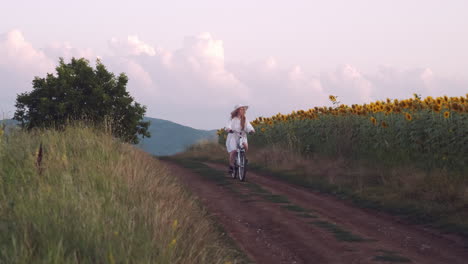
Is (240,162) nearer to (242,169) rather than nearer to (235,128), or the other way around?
(242,169)

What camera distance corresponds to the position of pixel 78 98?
120ft

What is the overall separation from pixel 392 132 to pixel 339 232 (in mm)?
7320

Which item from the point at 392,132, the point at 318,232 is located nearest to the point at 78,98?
the point at 392,132

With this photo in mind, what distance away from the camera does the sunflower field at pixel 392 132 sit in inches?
522

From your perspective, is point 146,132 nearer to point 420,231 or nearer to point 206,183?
point 206,183

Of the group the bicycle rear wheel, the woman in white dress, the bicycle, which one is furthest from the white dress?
the bicycle rear wheel

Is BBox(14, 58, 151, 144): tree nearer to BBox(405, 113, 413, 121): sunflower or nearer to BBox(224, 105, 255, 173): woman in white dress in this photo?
BBox(224, 105, 255, 173): woman in white dress

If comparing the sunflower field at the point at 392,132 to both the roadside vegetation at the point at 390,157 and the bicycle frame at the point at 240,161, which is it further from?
the bicycle frame at the point at 240,161

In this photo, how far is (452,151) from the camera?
13.0 m

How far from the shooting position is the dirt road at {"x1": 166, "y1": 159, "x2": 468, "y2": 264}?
7777 mm

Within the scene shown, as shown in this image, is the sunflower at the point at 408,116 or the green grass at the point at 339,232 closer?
the green grass at the point at 339,232

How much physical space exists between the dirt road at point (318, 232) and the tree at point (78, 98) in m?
23.5

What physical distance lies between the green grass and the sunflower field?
4.51m

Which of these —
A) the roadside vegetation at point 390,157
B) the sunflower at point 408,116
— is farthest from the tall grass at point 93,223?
the sunflower at point 408,116
